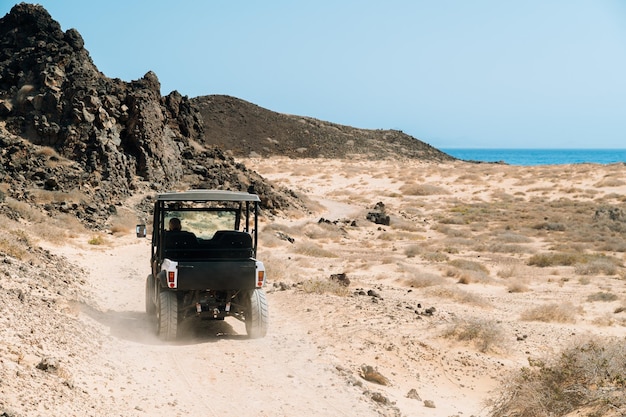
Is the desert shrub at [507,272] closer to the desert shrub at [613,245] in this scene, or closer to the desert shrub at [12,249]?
the desert shrub at [613,245]

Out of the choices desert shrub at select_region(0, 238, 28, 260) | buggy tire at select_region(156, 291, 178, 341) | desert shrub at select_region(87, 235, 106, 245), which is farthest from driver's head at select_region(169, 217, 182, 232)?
desert shrub at select_region(87, 235, 106, 245)

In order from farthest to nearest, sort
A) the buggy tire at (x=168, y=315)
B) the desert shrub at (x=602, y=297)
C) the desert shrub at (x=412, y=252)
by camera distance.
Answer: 1. the desert shrub at (x=412, y=252)
2. the desert shrub at (x=602, y=297)
3. the buggy tire at (x=168, y=315)

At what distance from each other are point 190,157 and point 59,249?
20442mm

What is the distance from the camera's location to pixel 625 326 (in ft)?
50.2

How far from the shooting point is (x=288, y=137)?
109 meters

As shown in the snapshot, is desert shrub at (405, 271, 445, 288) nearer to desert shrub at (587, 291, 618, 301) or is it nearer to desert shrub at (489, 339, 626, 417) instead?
desert shrub at (587, 291, 618, 301)

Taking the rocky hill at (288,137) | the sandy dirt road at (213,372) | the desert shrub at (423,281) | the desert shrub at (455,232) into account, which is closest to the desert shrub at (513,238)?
the desert shrub at (455,232)

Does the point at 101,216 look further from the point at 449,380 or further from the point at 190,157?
the point at 449,380

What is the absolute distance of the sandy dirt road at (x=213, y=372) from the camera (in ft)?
27.4

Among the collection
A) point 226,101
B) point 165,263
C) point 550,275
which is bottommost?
point 550,275

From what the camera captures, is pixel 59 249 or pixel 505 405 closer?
pixel 505 405

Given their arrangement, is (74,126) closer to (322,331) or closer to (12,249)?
(12,249)

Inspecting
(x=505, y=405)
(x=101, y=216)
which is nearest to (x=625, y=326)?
A: (x=505, y=405)

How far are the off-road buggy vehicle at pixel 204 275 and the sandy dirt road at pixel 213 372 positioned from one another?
0.43 meters
